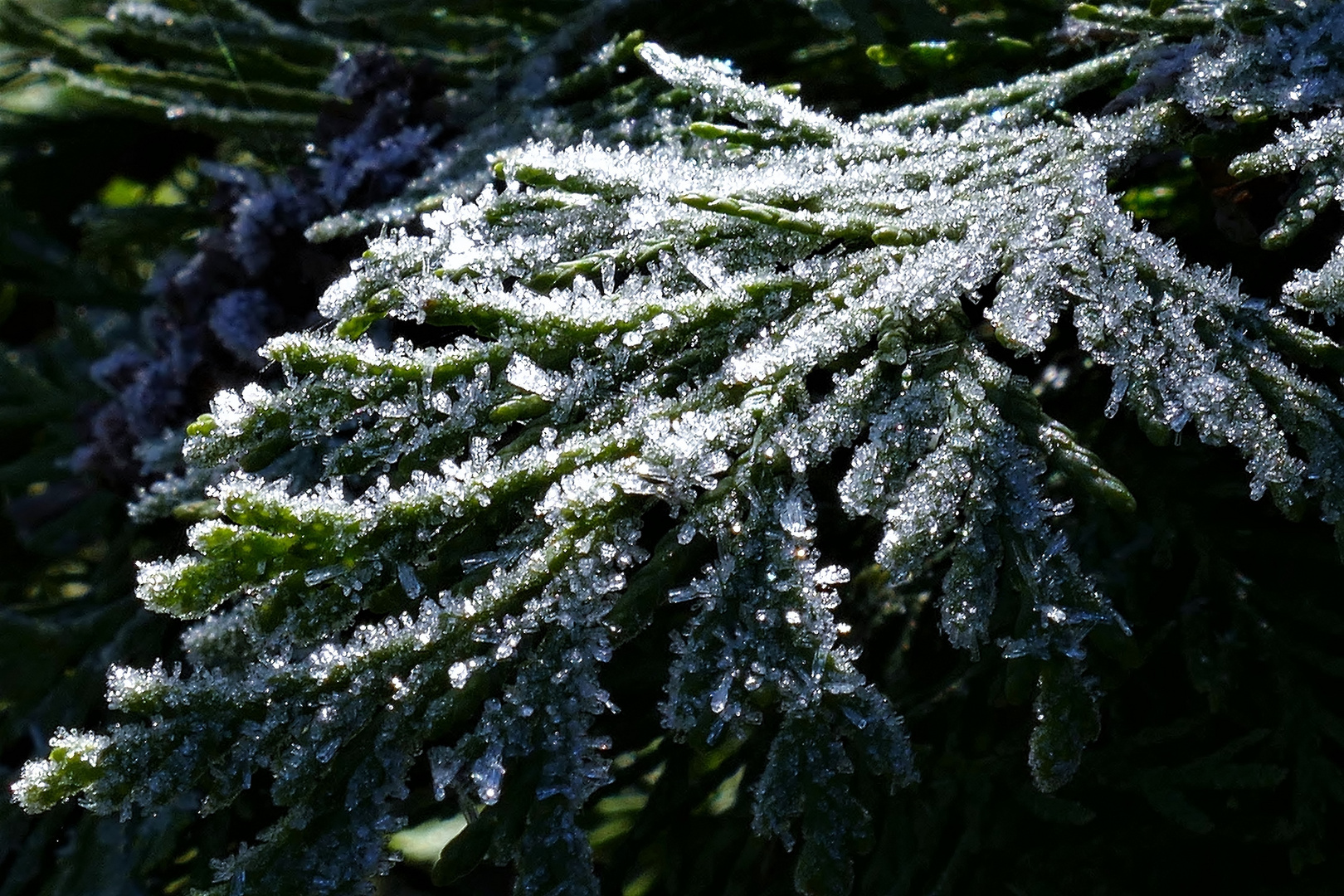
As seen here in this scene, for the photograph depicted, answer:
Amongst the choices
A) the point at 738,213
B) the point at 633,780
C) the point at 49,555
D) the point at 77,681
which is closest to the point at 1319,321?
the point at 738,213

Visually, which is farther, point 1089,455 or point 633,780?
point 633,780

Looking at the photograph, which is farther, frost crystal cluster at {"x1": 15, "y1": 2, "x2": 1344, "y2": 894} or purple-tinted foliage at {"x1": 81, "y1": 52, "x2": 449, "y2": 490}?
purple-tinted foliage at {"x1": 81, "y1": 52, "x2": 449, "y2": 490}

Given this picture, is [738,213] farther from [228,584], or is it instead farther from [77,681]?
[77,681]

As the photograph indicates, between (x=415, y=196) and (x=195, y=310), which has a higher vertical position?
(x=415, y=196)

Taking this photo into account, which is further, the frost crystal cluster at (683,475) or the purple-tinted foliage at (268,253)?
the purple-tinted foliage at (268,253)

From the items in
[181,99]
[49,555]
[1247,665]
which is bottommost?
[49,555]

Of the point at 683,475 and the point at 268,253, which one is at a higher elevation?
the point at 683,475

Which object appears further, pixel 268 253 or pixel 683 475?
pixel 268 253

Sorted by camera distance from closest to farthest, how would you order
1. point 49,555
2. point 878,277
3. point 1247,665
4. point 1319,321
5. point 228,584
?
point 228,584 < point 878,277 < point 1319,321 < point 1247,665 < point 49,555
